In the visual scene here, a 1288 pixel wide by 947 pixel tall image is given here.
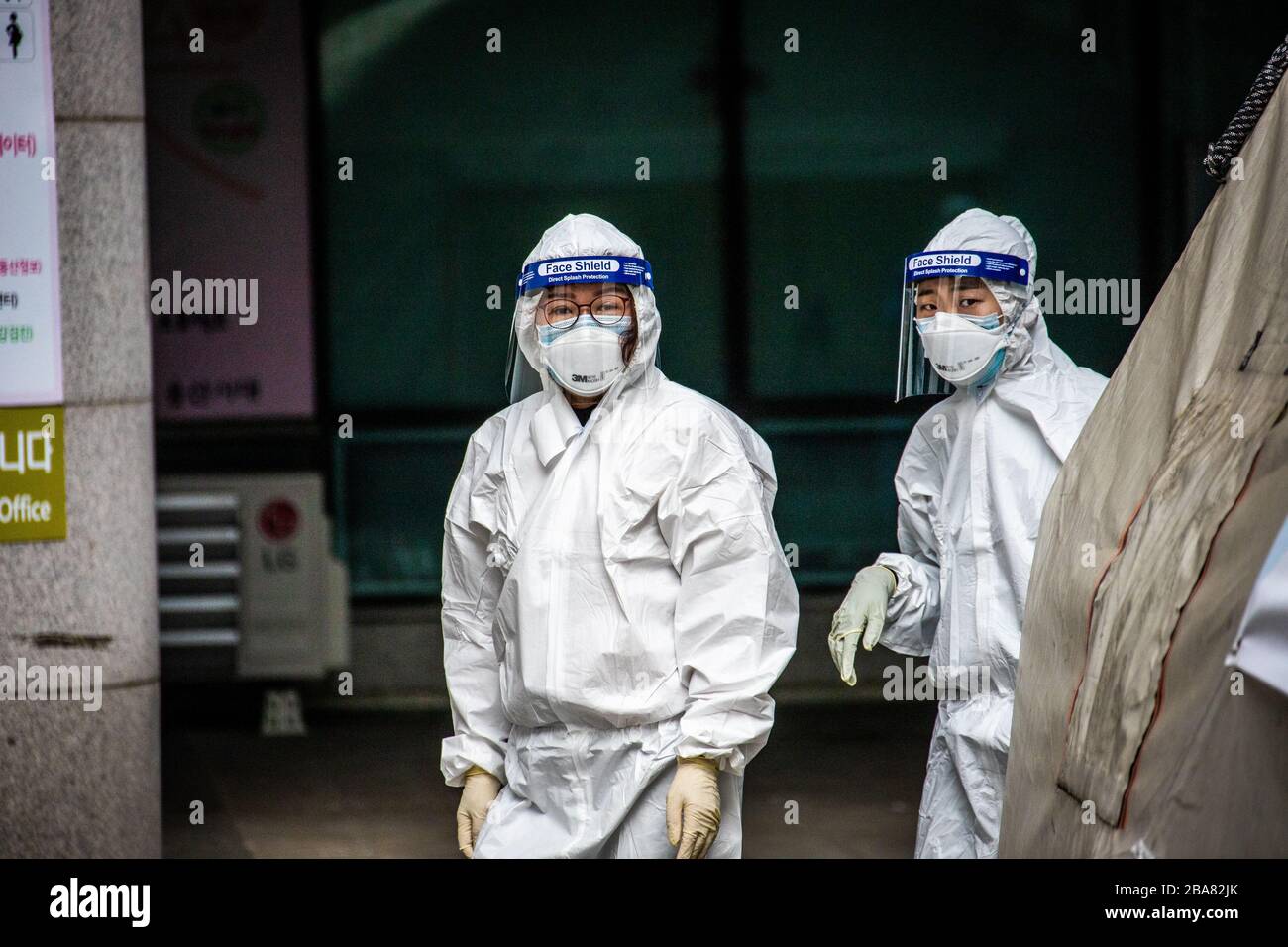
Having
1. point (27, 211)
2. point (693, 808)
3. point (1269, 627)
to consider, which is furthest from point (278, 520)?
point (1269, 627)

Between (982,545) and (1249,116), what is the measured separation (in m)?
1.47

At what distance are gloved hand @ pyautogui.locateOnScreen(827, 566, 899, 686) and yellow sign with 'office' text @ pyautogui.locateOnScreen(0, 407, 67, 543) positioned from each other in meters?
1.88

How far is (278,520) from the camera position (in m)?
5.99

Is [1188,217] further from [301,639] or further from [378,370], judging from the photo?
[301,639]

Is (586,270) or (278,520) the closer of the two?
(586,270)

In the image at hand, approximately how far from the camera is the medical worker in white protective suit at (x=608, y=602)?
271 cm

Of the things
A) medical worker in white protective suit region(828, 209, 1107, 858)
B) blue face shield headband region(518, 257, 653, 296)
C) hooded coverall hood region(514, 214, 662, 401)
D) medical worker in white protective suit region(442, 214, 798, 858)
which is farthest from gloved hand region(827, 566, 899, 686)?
blue face shield headband region(518, 257, 653, 296)

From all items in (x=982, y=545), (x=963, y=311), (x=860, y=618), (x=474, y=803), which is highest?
(x=963, y=311)

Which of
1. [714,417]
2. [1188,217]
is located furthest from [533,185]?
[714,417]

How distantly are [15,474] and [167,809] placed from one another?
63.6 inches

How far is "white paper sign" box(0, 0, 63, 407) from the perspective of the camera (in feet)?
12.0

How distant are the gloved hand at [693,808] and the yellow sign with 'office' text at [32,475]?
1.86 m

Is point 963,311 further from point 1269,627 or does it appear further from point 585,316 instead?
point 1269,627

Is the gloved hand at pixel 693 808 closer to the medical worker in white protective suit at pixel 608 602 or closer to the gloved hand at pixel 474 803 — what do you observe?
the medical worker in white protective suit at pixel 608 602
